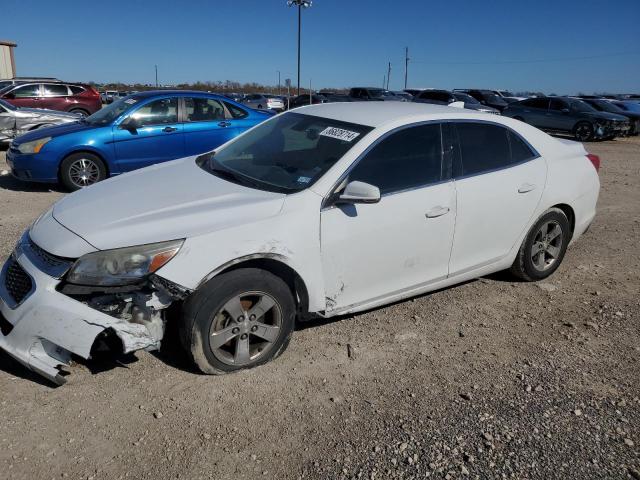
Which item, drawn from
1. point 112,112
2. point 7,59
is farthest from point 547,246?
point 7,59

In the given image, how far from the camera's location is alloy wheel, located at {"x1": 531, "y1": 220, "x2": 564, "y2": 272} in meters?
4.63

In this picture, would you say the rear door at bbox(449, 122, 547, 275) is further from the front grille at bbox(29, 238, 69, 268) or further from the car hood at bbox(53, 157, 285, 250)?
the front grille at bbox(29, 238, 69, 268)

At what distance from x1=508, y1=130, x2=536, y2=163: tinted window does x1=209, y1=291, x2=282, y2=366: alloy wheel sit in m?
2.41

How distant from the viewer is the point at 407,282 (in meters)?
3.76

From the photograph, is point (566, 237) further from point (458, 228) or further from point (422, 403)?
A: point (422, 403)

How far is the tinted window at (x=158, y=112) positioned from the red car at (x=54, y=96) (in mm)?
10466

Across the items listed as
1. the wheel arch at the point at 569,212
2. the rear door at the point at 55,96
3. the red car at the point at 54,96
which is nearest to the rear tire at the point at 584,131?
the wheel arch at the point at 569,212

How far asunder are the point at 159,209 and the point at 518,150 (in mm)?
2901

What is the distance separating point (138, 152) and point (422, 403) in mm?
6427

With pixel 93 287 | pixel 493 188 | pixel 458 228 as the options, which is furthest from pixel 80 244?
pixel 493 188

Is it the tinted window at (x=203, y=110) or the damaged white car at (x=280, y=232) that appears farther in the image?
the tinted window at (x=203, y=110)

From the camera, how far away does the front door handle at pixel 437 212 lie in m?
3.68

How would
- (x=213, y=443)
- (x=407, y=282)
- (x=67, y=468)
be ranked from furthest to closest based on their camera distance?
(x=407, y=282)
(x=213, y=443)
(x=67, y=468)

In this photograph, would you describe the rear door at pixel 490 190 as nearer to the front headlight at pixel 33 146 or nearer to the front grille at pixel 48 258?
the front grille at pixel 48 258
